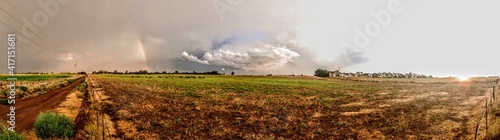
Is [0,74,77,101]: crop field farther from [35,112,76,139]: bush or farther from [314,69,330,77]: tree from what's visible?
[314,69,330,77]: tree

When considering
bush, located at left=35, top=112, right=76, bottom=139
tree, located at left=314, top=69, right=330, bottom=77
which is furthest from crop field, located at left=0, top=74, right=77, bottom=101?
tree, located at left=314, top=69, right=330, bottom=77

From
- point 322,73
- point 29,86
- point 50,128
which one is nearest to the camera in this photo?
point 50,128

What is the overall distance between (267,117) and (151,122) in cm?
743

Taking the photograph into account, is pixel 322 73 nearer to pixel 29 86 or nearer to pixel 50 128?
pixel 29 86

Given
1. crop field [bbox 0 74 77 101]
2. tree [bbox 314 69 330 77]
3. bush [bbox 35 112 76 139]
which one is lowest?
bush [bbox 35 112 76 139]

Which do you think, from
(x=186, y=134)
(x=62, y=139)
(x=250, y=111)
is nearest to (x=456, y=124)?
(x=250, y=111)

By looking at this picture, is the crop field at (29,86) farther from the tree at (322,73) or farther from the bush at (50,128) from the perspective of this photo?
the tree at (322,73)

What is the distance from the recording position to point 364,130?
16.7 m

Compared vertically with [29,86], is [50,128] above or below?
below

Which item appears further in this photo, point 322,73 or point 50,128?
point 322,73

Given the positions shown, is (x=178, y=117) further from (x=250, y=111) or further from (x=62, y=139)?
(x=62, y=139)

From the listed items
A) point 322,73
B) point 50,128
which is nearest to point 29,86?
point 50,128

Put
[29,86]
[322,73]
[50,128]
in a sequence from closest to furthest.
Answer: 1. [50,128]
2. [29,86]
3. [322,73]

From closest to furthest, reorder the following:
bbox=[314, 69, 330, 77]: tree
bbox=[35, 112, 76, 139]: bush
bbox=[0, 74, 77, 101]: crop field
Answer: bbox=[35, 112, 76, 139]: bush, bbox=[0, 74, 77, 101]: crop field, bbox=[314, 69, 330, 77]: tree
